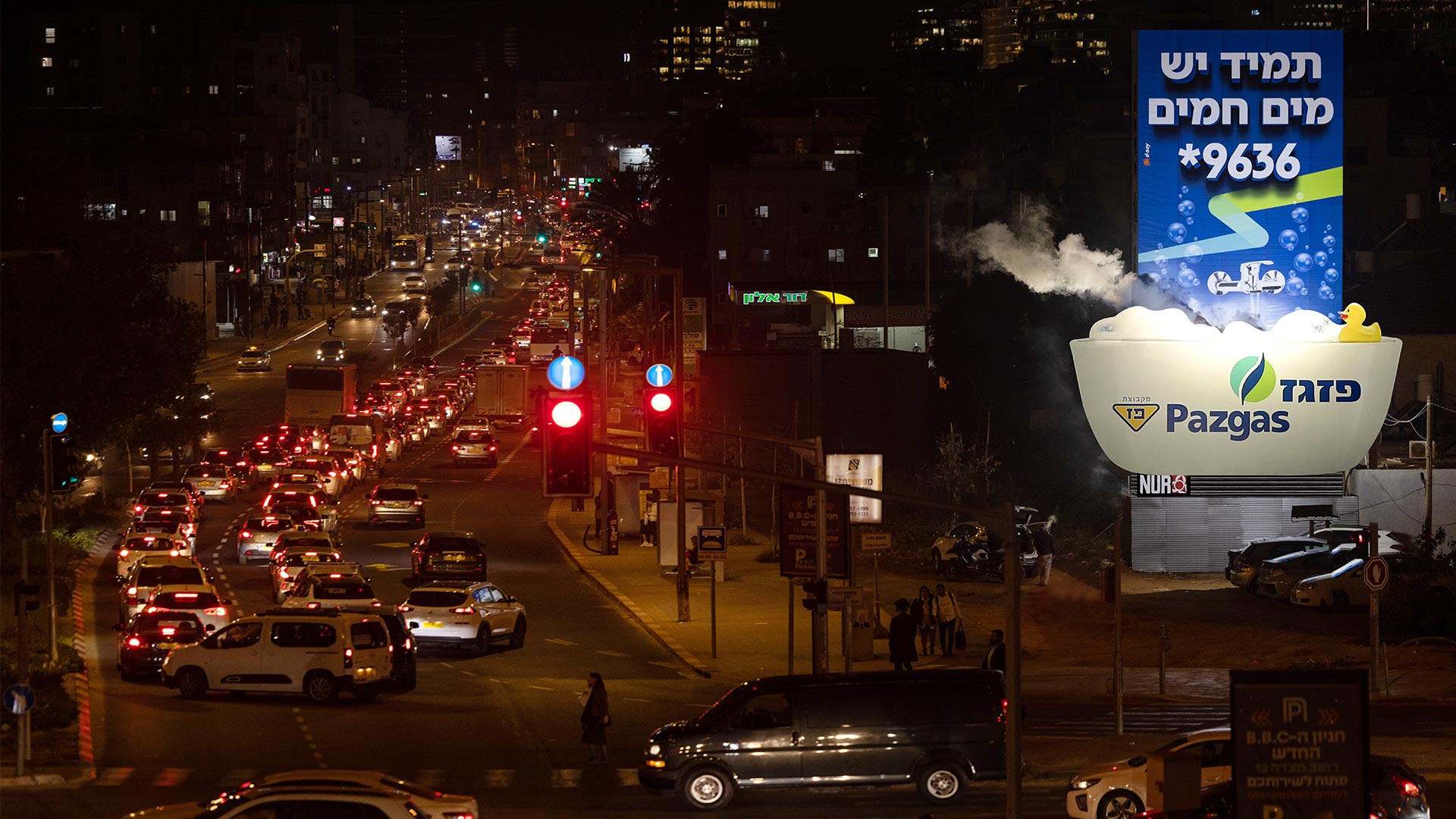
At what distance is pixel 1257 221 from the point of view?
155 feet

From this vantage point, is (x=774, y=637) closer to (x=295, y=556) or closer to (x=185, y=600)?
(x=295, y=556)

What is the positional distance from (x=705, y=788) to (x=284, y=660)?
1061 centimetres

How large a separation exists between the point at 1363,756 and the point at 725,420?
63.1 m

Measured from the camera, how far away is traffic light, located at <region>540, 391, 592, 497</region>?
58.4 ft

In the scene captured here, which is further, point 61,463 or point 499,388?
point 499,388

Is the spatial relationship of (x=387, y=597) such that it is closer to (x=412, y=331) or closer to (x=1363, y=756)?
(x=1363, y=756)

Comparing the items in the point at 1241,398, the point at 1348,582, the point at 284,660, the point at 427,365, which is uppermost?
the point at 1241,398

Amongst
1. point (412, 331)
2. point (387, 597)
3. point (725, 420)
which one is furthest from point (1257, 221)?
point (412, 331)

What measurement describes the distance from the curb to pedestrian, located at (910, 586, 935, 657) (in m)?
4.48

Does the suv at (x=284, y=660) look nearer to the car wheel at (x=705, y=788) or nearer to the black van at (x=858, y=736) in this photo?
the black van at (x=858, y=736)

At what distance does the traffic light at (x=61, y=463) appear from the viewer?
28281 mm

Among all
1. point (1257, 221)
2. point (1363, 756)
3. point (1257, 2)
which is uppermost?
point (1257, 2)

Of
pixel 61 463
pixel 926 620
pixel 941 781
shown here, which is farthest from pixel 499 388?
pixel 941 781

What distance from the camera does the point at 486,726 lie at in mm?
27781
